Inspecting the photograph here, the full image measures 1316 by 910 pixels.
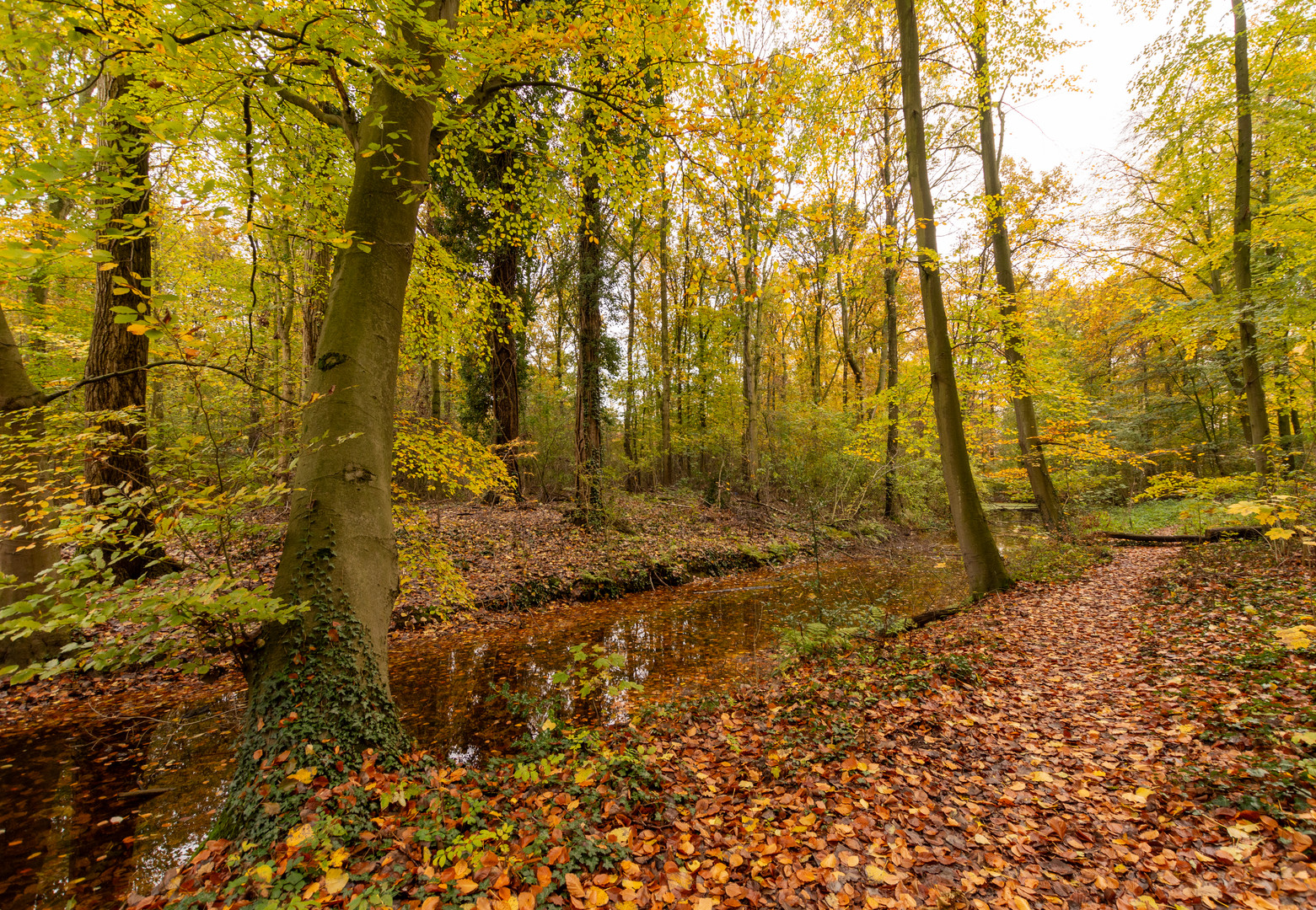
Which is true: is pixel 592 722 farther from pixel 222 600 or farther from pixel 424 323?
pixel 424 323

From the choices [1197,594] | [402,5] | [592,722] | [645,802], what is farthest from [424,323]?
[1197,594]

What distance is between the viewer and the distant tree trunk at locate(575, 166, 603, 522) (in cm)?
1221

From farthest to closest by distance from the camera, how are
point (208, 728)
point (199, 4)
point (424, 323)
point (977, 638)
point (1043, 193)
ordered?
1. point (1043, 193)
2. point (424, 323)
3. point (977, 638)
4. point (208, 728)
5. point (199, 4)

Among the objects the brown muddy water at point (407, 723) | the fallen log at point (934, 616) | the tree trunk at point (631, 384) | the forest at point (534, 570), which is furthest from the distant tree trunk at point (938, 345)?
the tree trunk at point (631, 384)

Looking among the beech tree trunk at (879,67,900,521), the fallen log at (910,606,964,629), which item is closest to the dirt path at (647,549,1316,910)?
the fallen log at (910,606,964,629)

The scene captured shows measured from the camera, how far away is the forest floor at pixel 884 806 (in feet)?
7.88

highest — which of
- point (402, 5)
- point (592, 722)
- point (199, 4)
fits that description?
point (402, 5)

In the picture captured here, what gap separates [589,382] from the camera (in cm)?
1243

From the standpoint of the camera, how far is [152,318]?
2.72 m

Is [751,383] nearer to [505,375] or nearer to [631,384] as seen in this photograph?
[631,384]

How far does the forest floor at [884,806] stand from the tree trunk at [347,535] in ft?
0.62

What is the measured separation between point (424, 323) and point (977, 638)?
27.7ft

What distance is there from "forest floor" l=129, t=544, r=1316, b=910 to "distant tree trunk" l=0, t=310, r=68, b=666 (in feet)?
13.4

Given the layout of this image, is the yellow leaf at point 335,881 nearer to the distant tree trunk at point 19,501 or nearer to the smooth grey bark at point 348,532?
the smooth grey bark at point 348,532
